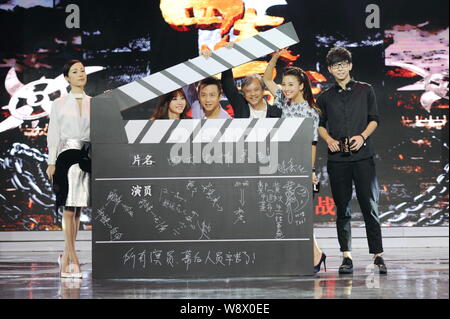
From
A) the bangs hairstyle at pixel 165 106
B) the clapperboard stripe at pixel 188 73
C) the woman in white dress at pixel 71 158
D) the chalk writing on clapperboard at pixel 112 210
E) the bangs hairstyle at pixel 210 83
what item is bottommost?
the chalk writing on clapperboard at pixel 112 210

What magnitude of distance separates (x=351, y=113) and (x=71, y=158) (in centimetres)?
168

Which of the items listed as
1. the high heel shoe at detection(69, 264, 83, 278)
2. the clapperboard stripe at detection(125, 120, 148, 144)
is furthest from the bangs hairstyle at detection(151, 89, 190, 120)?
the high heel shoe at detection(69, 264, 83, 278)

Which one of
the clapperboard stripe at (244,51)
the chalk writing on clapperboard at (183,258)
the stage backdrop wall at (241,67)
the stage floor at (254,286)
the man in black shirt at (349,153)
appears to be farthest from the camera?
the stage backdrop wall at (241,67)

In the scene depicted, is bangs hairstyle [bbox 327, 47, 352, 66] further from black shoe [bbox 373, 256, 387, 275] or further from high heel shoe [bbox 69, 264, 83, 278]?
high heel shoe [bbox 69, 264, 83, 278]

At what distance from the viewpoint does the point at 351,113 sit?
4559 mm

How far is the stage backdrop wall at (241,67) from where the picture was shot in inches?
270

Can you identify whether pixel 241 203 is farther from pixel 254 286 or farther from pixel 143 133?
pixel 143 133

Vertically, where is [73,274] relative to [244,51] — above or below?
below

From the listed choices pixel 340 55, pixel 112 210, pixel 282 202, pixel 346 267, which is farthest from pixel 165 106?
pixel 346 267

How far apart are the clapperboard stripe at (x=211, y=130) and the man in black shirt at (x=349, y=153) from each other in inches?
17.4

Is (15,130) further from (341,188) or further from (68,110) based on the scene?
(341,188)

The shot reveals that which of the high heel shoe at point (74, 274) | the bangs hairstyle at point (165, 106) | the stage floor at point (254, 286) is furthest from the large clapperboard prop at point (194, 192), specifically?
the bangs hairstyle at point (165, 106)

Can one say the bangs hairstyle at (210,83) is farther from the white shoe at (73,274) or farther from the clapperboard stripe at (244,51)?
the white shoe at (73,274)

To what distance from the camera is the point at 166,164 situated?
422 cm
